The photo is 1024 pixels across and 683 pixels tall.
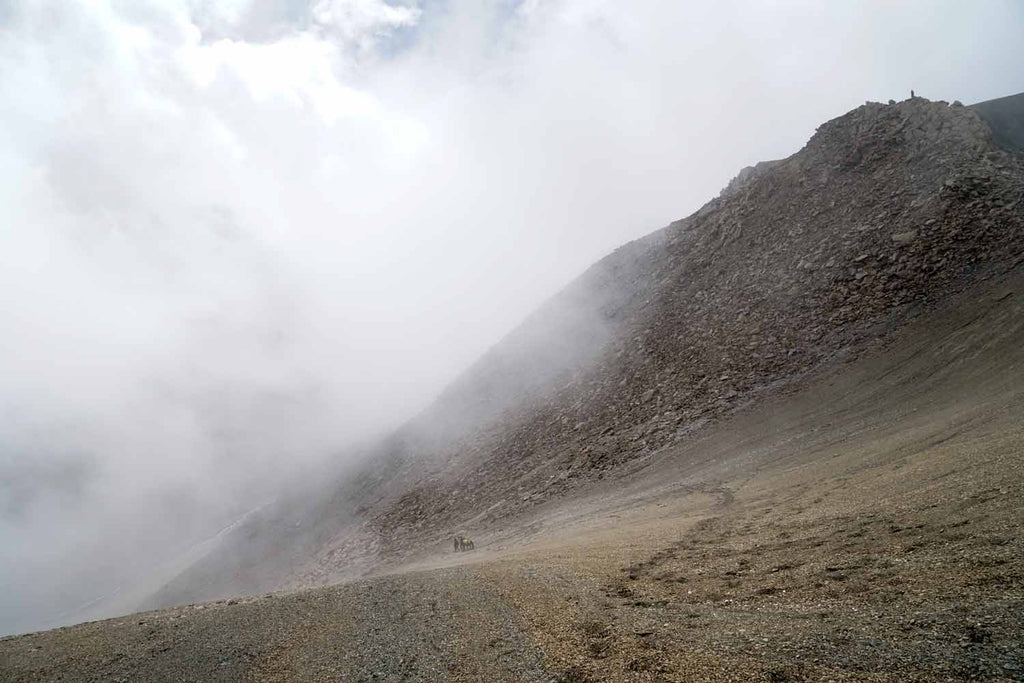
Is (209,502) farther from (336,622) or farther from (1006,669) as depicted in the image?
(1006,669)

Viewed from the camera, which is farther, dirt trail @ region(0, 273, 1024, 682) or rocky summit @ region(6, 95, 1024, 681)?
rocky summit @ region(6, 95, 1024, 681)

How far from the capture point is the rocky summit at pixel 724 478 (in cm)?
835

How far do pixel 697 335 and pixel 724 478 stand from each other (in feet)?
65.4

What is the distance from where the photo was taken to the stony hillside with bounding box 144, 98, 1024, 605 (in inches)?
1379

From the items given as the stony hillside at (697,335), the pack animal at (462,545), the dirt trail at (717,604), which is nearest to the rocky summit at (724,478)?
the dirt trail at (717,604)

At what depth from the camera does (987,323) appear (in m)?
28.0

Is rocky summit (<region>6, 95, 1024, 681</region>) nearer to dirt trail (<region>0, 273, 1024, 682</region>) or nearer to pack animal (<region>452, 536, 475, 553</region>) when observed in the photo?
dirt trail (<region>0, 273, 1024, 682</region>)

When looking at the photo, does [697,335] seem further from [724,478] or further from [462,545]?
[462,545]

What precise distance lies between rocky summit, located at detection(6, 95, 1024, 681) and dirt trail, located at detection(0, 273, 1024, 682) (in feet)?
0.24

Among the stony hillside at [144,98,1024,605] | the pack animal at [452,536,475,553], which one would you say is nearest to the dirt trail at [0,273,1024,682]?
the pack animal at [452,536,475,553]

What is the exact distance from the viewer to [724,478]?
80.4 ft

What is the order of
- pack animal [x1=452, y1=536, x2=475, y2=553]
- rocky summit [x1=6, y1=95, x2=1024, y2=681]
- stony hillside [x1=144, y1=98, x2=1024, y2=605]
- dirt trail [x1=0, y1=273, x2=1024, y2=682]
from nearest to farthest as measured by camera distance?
1. dirt trail [x1=0, y1=273, x2=1024, y2=682]
2. rocky summit [x1=6, y1=95, x2=1024, y2=681]
3. pack animal [x1=452, y1=536, x2=475, y2=553]
4. stony hillside [x1=144, y1=98, x2=1024, y2=605]

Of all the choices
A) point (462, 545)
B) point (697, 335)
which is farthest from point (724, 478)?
point (697, 335)

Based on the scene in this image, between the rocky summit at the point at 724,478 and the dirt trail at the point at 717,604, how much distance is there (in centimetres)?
7
